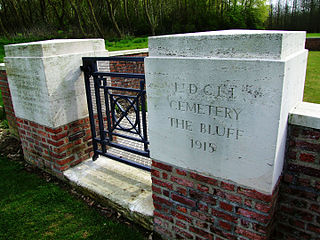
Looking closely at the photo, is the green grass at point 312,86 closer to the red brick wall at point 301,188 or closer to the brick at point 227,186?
the red brick wall at point 301,188

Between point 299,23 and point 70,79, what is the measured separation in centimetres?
3619

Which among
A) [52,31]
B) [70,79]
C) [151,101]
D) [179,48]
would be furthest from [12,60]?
[52,31]

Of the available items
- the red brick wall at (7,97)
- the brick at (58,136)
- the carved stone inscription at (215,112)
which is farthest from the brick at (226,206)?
the red brick wall at (7,97)

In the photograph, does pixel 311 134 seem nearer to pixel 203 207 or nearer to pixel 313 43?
pixel 203 207

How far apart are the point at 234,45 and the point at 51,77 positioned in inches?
88.1

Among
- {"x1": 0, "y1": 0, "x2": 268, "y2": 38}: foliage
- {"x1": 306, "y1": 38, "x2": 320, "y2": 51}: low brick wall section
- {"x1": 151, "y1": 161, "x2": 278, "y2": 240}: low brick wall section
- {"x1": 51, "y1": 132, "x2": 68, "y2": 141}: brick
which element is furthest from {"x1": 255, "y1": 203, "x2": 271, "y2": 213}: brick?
{"x1": 0, "y1": 0, "x2": 268, "y2": 38}: foliage

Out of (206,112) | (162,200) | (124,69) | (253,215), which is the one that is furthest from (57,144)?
(124,69)

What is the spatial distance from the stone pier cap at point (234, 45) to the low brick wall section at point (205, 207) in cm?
87

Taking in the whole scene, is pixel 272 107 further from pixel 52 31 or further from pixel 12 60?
pixel 52 31

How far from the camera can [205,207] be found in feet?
6.63

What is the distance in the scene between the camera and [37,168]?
3855 mm

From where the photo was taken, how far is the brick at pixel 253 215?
5.68 ft

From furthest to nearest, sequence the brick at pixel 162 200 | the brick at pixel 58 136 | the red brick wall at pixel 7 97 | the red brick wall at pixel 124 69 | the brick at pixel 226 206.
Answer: the red brick wall at pixel 124 69, the red brick wall at pixel 7 97, the brick at pixel 58 136, the brick at pixel 162 200, the brick at pixel 226 206

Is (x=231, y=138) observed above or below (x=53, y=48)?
below
